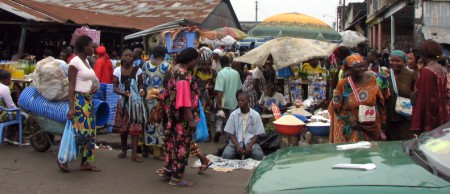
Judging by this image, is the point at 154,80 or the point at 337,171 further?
the point at 154,80

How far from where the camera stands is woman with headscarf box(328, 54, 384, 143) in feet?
17.0

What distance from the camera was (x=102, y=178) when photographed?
612 centimetres

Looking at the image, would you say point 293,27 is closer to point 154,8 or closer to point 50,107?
point 50,107

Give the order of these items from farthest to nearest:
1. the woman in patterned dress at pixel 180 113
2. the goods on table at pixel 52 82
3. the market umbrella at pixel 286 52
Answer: the market umbrella at pixel 286 52 < the goods on table at pixel 52 82 < the woman in patterned dress at pixel 180 113

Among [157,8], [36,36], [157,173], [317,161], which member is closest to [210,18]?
[157,8]

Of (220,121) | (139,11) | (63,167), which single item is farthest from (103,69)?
(139,11)

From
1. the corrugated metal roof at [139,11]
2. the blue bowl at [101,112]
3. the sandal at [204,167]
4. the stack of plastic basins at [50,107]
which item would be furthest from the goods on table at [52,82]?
the corrugated metal roof at [139,11]

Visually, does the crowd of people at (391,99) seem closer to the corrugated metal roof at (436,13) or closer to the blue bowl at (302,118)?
the blue bowl at (302,118)

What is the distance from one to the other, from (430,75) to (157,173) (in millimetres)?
3508

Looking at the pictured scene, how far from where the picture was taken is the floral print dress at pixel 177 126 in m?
5.46

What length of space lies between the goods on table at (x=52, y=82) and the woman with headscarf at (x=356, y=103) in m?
3.97

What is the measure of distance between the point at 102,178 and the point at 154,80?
5.03 feet

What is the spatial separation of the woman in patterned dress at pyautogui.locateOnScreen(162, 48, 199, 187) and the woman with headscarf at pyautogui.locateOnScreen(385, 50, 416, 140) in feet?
7.61

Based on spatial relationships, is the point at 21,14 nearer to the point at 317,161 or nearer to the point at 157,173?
the point at 157,173
